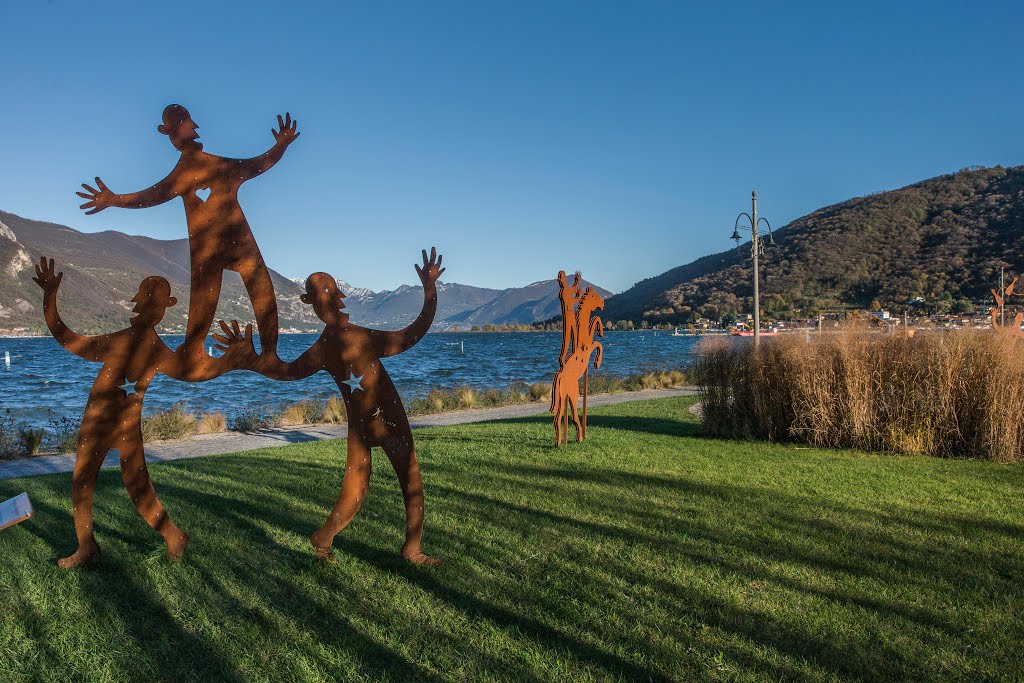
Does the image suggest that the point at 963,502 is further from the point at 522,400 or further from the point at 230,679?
the point at 522,400

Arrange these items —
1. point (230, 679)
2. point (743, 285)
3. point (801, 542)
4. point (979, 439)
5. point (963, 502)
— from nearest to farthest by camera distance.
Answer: point (230, 679), point (801, 542), point (963, 502), point (979, 439), point (743, 285)

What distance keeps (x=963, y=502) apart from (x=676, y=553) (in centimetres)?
348

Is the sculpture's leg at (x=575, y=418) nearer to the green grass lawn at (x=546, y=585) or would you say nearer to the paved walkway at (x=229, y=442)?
the green grass lawn at (x=546, y=585)

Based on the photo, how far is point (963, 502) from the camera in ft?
20.8

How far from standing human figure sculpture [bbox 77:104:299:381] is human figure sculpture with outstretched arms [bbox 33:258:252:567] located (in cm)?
17

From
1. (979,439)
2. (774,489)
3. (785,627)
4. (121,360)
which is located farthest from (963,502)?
(121,360)

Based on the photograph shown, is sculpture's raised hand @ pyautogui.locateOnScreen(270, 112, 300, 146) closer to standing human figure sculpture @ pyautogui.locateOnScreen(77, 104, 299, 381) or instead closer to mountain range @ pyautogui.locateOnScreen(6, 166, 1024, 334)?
standing human figure sculpture @ pyautogui.locateOnScreen(77, 104, 299, 381)

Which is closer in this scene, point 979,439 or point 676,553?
point 676,553

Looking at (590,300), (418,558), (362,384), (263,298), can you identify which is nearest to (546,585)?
(418,558)

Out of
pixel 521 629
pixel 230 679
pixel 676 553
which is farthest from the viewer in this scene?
pixel 676 553

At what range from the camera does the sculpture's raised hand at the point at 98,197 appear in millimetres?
4324

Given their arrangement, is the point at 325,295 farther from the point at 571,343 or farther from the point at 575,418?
the point at 575,418

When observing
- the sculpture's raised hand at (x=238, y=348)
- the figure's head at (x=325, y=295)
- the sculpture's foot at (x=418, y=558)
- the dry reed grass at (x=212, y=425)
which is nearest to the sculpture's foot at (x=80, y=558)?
the sculpture's raised hand at (x=238, y=348)

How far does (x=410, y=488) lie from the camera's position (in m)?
4.53
